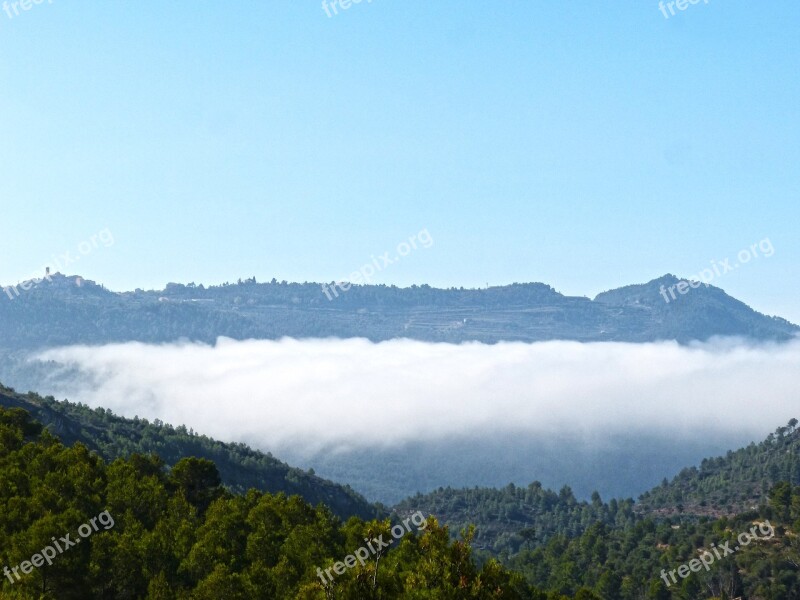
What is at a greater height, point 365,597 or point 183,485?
point 183,485

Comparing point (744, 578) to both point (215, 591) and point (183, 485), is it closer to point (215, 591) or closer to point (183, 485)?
point (183, 485)

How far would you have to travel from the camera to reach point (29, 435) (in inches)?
5709

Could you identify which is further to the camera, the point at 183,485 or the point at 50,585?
the point at 183,485

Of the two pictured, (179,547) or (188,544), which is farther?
(188,544)

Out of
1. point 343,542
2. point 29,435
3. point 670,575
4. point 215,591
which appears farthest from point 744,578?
point 215,591

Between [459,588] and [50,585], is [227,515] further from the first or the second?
[459,588]

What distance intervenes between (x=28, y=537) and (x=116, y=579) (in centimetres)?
756

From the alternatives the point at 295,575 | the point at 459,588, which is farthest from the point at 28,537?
the point at 459,588

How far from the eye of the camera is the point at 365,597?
2232 inches

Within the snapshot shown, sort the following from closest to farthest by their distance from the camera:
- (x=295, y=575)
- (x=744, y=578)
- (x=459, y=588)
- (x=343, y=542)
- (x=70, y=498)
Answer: (x=459, y=588) → (x=295, y=575) → (x=70, y=498) → (x=343, y=542) → (x=744, y=578)

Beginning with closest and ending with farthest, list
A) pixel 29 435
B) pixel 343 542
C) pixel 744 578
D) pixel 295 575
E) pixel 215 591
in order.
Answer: pixel 215 591 → pixel 295 575 → pixel 343 542 → pixel 29 435 → pixel 744 578

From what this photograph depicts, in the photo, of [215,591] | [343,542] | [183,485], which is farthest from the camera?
[183,485]

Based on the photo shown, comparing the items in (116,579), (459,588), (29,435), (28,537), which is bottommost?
(459,588)

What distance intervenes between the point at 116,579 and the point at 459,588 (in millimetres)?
37344
